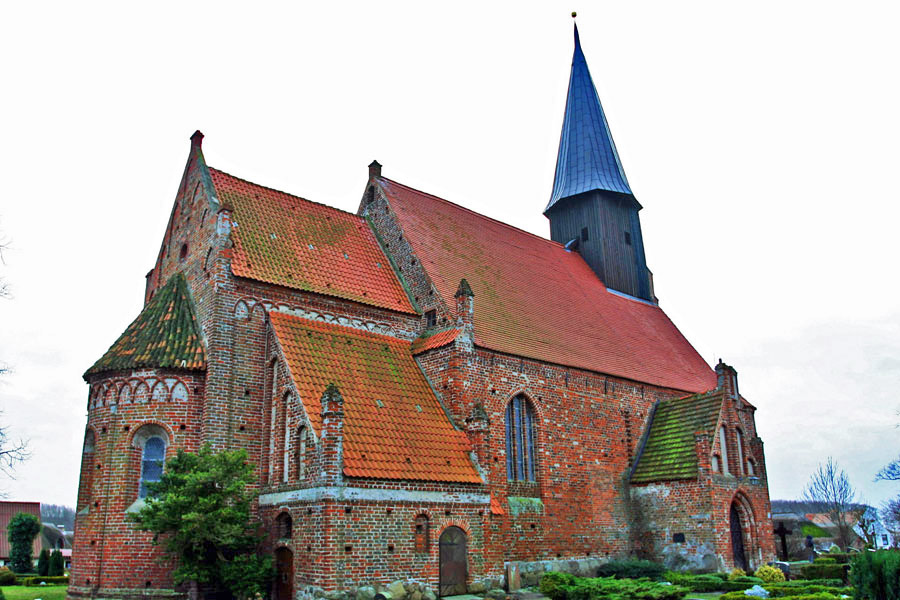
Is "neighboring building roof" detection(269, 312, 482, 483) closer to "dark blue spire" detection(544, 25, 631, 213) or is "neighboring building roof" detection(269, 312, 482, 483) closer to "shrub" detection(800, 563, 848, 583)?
"shrub" detection(800, 563, 848, 583)

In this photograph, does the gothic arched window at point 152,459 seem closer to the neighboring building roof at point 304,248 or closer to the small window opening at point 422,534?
the neighboring building roof at point 304,248

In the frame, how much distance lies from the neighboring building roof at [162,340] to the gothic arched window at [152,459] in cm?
194

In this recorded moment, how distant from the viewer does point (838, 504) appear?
4681 centimetres

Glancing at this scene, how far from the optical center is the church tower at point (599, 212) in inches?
1335

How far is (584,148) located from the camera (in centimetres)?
3669

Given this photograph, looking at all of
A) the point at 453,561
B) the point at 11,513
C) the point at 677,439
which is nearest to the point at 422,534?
the point at 453,561

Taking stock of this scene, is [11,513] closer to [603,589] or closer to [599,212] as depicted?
[599,212]

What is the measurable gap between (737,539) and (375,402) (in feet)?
44.0

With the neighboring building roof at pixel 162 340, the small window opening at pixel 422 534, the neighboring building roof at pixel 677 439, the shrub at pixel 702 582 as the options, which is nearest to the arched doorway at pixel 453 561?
the small window opening at pixel 422 534

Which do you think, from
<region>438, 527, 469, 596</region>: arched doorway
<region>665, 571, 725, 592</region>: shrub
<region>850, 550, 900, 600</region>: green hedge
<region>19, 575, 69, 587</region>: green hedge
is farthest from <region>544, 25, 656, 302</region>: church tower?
<region>19, 575, 69, 587</region>: green hedge

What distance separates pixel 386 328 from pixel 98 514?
889cm

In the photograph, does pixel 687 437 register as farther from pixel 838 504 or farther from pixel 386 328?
pixel 838 504

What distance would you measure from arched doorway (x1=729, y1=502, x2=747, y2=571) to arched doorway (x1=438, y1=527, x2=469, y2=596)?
10.3 metres

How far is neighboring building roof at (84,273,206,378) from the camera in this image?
18.2m
